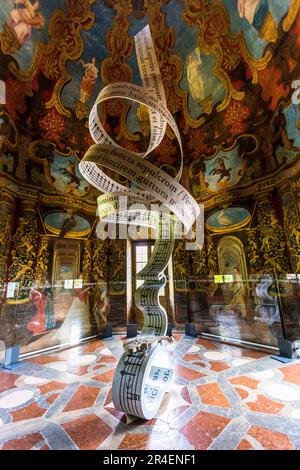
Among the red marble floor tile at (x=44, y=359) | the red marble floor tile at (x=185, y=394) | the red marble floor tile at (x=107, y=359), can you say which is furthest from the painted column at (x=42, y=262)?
the red marble floor tile at (x=185, y=394)

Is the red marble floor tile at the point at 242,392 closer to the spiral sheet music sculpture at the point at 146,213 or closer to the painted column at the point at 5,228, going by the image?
the spiral sheet music sculpture at the point at 146,213

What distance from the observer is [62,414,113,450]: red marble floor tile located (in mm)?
2180

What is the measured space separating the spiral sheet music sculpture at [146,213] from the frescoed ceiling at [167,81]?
3.44m

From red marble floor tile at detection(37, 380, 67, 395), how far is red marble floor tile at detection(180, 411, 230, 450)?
2374 mm

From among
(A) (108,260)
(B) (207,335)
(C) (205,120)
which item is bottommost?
(B) (207,335)

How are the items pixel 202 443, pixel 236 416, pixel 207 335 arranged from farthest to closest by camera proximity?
pixel 207 335
pixel 236 416
pixel 202 443

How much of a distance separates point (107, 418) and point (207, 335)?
476 cm

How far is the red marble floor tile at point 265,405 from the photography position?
2.75 meters

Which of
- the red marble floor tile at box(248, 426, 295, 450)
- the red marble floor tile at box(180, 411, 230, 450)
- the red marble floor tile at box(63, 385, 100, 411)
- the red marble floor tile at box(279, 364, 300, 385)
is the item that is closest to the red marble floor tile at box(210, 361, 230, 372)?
the red marble floor tile at box(279, 364, 300, 385)

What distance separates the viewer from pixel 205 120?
7.25m

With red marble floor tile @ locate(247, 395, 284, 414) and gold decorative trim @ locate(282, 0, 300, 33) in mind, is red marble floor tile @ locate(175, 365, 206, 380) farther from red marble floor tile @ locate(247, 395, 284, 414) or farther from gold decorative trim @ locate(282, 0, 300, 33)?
gold decorative trim @ locate(282, 0, 300, 33)

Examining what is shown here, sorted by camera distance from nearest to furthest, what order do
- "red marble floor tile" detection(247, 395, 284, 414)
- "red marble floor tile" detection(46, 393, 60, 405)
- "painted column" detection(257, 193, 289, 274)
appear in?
"red marble floor tile" detection(247, 395, 284, 414), "red marble floor tile" detection(46, 393, 60, 405), "painted column" detection(257, 193, 289, 274)

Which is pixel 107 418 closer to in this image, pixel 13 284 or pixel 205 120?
pixel 13 284
